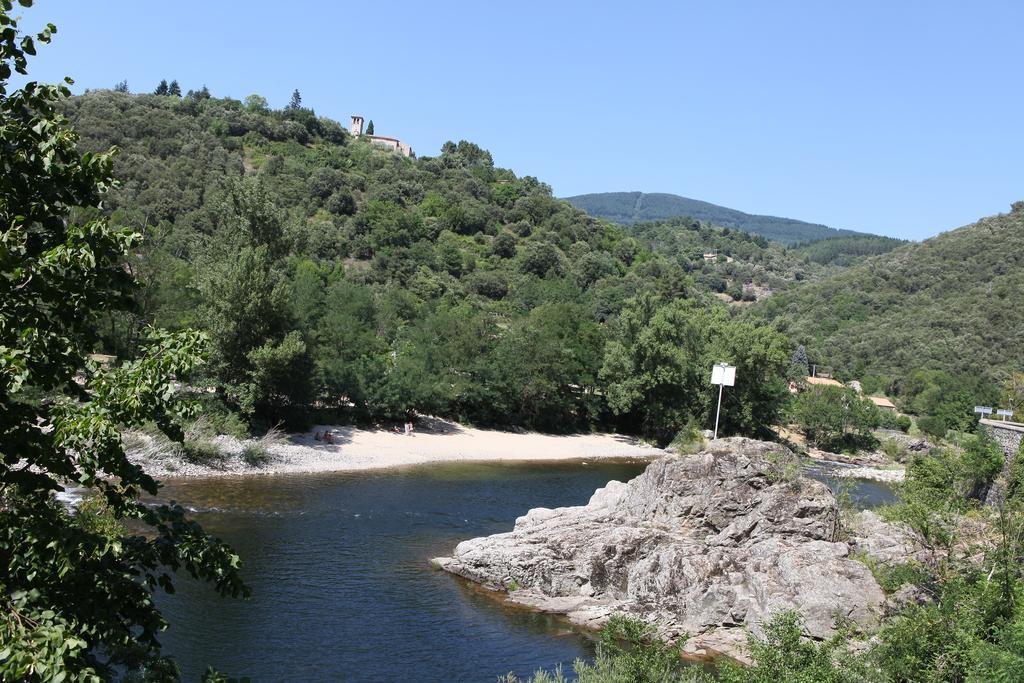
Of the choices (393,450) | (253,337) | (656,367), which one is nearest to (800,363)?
(656,367)

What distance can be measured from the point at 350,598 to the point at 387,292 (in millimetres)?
42761

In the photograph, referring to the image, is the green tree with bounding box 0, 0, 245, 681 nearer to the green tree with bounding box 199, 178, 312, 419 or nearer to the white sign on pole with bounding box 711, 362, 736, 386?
the white sign on pole with bounding box 711, 362, 736, 386

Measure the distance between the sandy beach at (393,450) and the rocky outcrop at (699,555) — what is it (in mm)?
13920

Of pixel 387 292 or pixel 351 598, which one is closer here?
pixel 351 598

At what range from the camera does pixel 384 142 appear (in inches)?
5379

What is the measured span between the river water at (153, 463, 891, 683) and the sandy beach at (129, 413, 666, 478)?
1509mm

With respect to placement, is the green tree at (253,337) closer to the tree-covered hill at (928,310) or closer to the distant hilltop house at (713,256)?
the tree-covered hill at (928,310)

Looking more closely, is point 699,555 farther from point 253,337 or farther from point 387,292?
point 387,292

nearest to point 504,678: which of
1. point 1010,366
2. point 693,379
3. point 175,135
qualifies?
point 693,379

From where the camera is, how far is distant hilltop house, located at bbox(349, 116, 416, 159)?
129 metres

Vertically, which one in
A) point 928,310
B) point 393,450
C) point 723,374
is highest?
point 928,310

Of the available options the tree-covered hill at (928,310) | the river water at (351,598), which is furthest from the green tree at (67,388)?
the tree-covered hill at (928,310)

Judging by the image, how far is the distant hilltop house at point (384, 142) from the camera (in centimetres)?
12888

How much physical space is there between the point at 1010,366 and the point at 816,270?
123m
